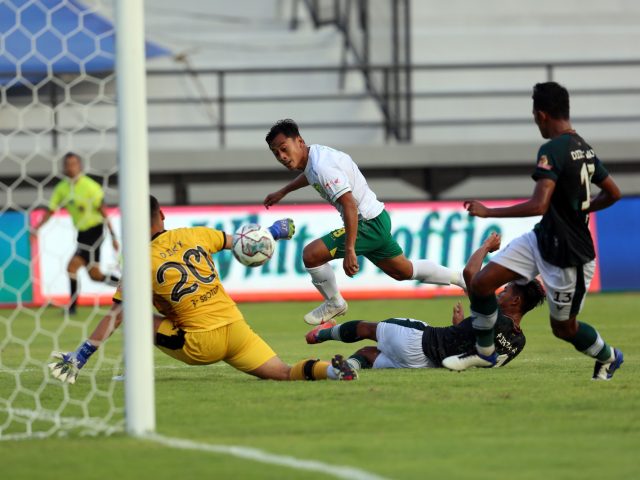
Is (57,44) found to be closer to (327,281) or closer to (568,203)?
(327,281)

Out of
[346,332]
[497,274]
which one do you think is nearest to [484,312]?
[497,274]

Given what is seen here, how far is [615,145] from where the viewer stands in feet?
69.7

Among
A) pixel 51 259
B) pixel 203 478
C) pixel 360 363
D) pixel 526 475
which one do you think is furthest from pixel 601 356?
pixel 51 259

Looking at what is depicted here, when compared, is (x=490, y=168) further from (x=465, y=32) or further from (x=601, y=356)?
(x=601, y=356)

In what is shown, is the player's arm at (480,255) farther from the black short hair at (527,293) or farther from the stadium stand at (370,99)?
the stadium stand at (370,99)

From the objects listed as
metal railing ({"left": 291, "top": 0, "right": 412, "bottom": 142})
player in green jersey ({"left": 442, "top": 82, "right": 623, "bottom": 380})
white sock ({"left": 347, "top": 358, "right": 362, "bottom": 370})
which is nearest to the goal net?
white sock ({"left": 347, "top": 358, "right": 362, "bottom": 370})

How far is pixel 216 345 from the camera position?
794 centimetres

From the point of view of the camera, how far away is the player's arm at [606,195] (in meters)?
7.86

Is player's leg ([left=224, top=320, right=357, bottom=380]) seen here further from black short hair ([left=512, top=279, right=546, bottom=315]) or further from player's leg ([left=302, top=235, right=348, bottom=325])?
player's leg ([left=302, top=235, right=348, bottom=325])

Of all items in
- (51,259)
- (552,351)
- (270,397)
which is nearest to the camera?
(270,397)

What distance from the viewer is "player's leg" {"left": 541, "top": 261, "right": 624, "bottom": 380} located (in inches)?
305

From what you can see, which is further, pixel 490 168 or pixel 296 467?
pixel 490 168

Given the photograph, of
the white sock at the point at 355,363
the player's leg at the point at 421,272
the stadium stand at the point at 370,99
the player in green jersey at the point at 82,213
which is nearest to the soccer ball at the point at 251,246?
the white sock at the point at 355,363

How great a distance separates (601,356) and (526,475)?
3.20m
